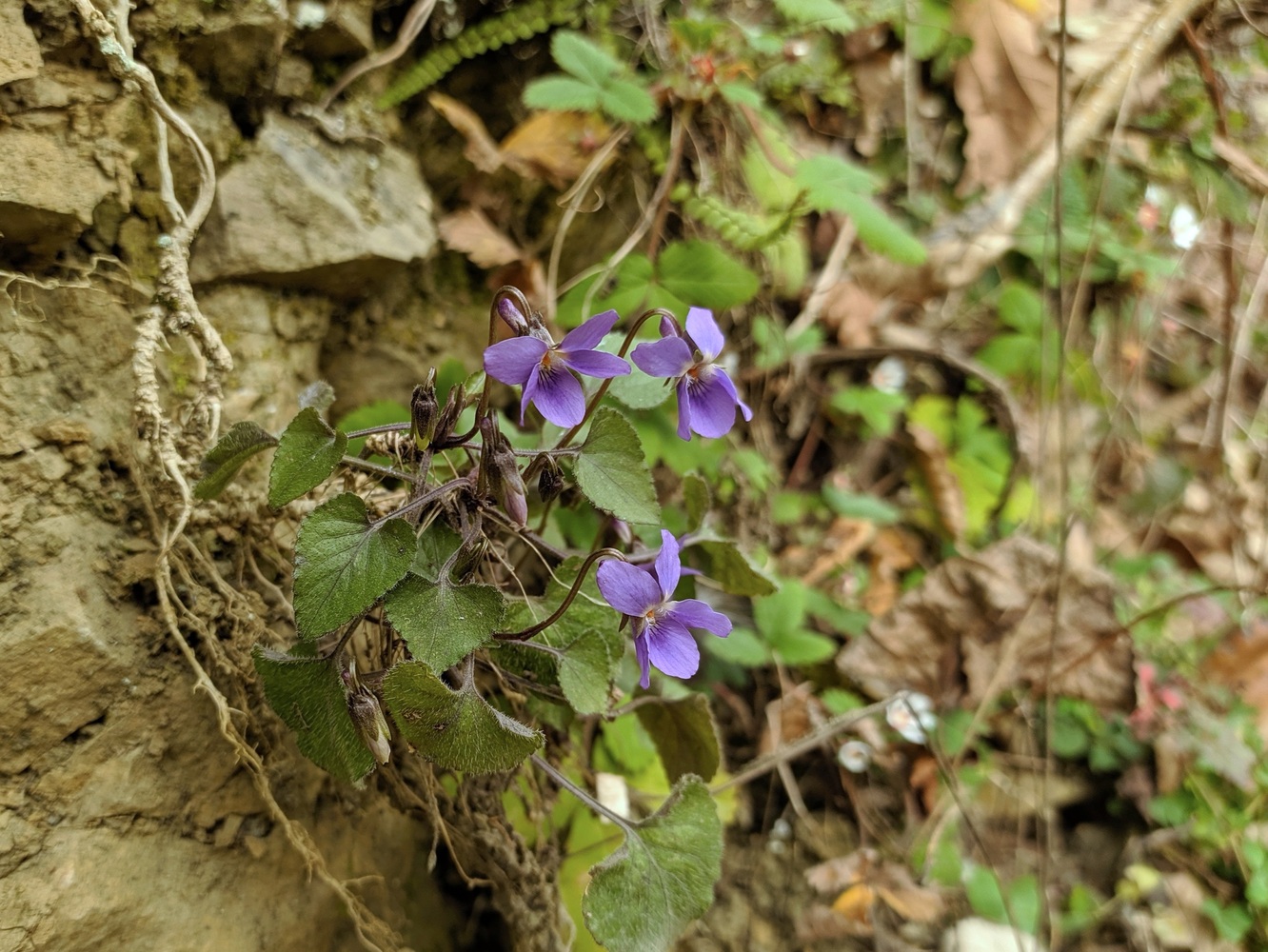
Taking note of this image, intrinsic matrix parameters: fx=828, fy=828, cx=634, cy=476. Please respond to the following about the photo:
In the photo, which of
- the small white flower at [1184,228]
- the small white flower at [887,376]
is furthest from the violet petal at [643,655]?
the small white flower at [1184,228]

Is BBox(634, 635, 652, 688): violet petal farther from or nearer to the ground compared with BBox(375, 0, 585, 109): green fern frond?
nearer to the ground

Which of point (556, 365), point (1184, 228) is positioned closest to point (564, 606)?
point (556, 365)

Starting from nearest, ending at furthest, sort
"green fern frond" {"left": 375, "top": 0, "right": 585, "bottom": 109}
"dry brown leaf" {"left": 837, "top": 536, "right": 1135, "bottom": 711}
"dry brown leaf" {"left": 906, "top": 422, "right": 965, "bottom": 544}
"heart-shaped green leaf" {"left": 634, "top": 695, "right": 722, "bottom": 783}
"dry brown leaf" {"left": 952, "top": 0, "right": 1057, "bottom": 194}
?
1. "heart-shaped green leaf" {"left": 634, "top": 695, "right": 722, "bottom": 783}
2. "green fern frond" {"left": 375, "top": 0, "right": 585, "bottom": 109}
3. "dry brown leaf" {"left": 837, "top": 536, "right": 1135, "bottom": 711}
4. "dry brown leaf" {"left": 906, "top": 422, "right": 965, "bottom": 544}
5. "dry brown leaf" {"left": 952, "top": 0, "right": 1057, "bottom": 194}

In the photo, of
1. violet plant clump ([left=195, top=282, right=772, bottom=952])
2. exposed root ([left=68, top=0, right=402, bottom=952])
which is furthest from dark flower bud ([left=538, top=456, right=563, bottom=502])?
exposed root ([left=68, top=0, right=402, bottom=952])

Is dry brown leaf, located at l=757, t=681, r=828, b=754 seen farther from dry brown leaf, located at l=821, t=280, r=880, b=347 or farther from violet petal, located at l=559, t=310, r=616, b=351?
violet petal, located at l=559, t=310, r=616, b=351

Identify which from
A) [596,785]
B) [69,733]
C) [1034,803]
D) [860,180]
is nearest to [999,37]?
[860,180]

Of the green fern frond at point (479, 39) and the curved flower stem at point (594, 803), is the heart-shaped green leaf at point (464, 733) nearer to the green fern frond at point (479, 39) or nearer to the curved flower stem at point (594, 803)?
the curved flower stem at point (594, 803)
